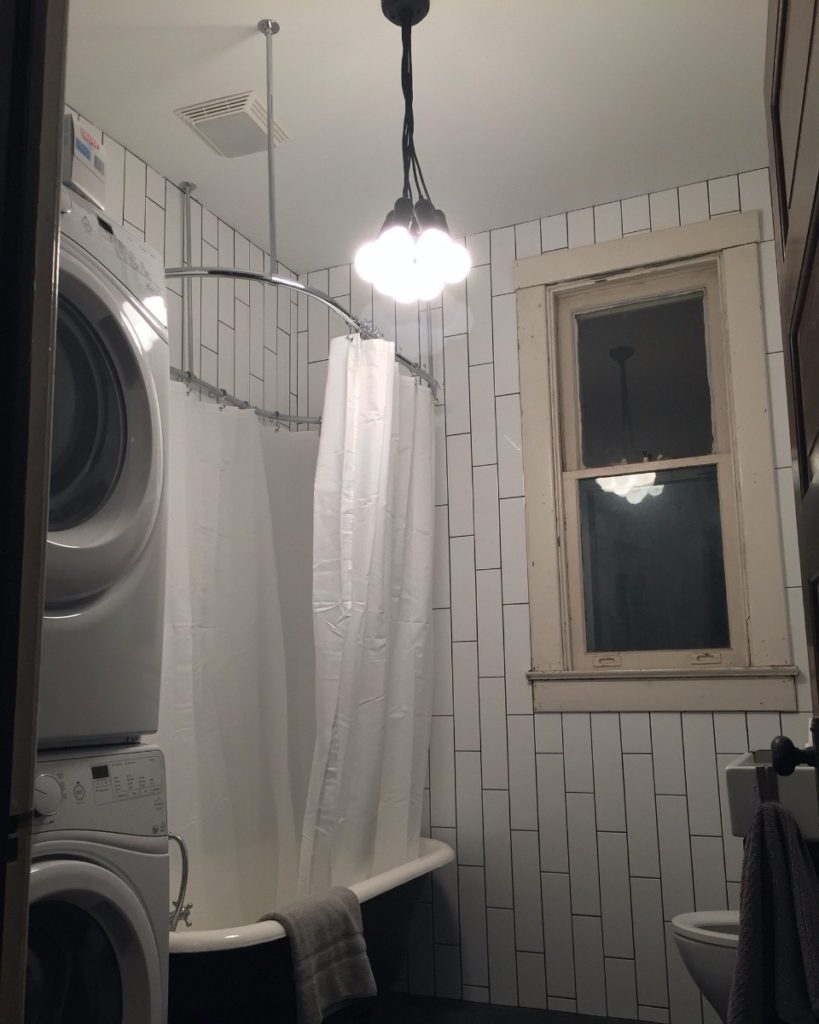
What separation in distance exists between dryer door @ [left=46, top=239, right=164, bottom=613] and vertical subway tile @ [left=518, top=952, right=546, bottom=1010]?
6.60ft

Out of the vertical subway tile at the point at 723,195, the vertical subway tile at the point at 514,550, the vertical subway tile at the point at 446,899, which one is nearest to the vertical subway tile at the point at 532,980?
the vertical subway tile at the point at 446,899

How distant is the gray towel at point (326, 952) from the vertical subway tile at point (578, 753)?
0.95m

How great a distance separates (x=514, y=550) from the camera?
3.21m

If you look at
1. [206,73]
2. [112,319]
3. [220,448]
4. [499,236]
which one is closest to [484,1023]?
[220,448]

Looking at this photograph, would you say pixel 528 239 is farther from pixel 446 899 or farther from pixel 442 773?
pixel 446 899

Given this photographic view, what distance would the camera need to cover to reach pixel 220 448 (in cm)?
288

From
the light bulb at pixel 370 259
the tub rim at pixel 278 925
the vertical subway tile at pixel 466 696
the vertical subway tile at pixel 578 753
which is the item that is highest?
the light bulb at pixel 370 259

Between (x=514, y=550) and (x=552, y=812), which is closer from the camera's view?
(x=552, y=812)

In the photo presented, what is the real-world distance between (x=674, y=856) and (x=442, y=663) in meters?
0.94

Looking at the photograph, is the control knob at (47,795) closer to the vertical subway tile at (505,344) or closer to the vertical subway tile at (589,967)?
the vertical subway tile at (589,967)

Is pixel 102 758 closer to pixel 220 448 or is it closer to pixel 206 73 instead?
pixel 220 448

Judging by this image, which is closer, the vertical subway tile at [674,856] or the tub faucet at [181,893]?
the tub faucet at [181,893]

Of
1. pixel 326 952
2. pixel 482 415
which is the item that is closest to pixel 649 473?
pixel 482 415

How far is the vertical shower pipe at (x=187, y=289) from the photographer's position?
9.74 ft
